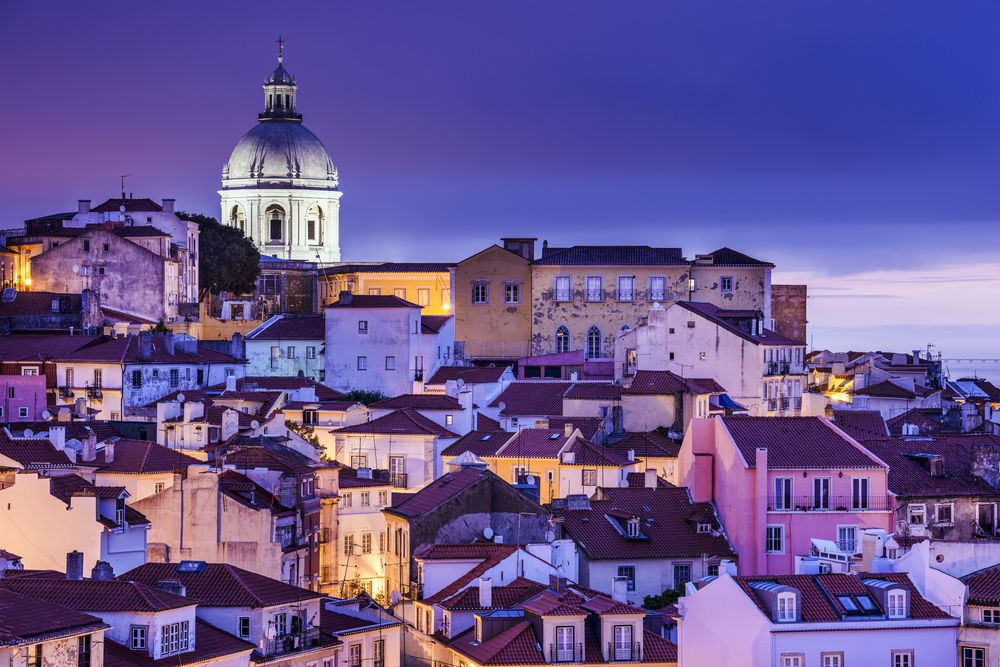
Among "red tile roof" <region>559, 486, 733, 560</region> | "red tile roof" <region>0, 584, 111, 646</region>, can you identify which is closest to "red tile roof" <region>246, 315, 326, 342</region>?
"red tile roof" <region>559, 486, 733, 560</region>

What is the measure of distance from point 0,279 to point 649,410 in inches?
1281

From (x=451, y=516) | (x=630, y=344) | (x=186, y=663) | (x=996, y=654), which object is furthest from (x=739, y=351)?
(x=186, y=663)

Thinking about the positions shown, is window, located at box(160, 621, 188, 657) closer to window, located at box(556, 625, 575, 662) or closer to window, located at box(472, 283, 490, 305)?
window, located at box(556, 625, 575, 662)

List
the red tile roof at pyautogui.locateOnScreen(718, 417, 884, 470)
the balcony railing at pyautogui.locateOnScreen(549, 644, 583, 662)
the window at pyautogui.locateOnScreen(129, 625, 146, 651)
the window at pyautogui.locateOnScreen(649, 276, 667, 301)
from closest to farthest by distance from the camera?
the window at pyautogui.locateOnScreen(129, 625, 146, 651) → the balcony railing at pyautogui.locateOnScreen(549, 644, 583, 662) → the red tile roof at pyautogui.locateOnScreen(718, 417, 884, 470) → the window at pyautogui.locateOnScreen(649, 276, 667, 301)

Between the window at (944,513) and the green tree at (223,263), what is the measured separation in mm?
51046

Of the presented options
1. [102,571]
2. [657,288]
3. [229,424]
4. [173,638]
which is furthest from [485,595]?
[657,288]

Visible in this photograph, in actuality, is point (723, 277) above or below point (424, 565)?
above

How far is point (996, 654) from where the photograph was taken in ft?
104

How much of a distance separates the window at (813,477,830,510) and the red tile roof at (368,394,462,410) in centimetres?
1849

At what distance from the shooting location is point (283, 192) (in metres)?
108

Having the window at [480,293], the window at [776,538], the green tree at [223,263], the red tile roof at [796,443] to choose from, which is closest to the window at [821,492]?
the red tile roof at [796,443]

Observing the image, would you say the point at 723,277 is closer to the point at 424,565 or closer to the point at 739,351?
the point at 739,351

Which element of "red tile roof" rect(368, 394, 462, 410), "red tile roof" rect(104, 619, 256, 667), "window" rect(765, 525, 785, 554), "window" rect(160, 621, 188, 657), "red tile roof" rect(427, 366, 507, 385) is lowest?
"red tile roof" rect(104, 619, 256, 667)

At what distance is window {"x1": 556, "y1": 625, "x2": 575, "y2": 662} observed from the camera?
32.7m
